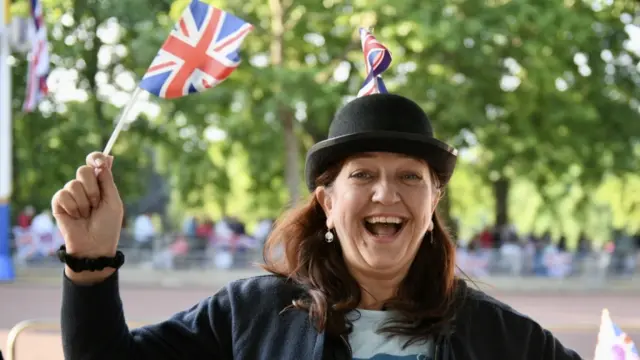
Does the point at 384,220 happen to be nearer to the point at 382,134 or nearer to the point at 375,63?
the point at 382,134

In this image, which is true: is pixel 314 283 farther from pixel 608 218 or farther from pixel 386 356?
pixel 608 218

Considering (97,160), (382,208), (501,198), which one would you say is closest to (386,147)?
(382,208)

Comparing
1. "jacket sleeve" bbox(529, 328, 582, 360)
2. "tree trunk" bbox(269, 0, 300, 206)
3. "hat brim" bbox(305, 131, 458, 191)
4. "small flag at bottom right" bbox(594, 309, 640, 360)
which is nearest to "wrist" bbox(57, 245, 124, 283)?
"hat brim" bbox(305, 131, 458, 191)

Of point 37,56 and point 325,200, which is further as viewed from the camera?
point 37,56

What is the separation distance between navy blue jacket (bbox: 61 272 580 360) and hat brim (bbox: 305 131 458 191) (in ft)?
1.19

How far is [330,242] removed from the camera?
258 cm

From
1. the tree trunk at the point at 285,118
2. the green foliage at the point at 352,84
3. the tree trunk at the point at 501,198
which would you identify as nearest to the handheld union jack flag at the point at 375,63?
the green foliage at the point at 352,84

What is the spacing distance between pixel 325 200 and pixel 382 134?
0.93 ft

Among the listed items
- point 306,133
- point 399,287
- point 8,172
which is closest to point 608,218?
point 306,133

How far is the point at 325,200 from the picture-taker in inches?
100

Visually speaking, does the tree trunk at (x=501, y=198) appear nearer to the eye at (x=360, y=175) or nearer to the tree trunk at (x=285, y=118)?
the tree trunk at (x=285, y=118)

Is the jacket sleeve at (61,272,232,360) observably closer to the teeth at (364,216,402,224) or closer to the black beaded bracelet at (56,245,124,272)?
the black beaded bracelet at (56,245,124,272)

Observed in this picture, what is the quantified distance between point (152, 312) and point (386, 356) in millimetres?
10007

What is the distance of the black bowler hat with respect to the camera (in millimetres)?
2377
